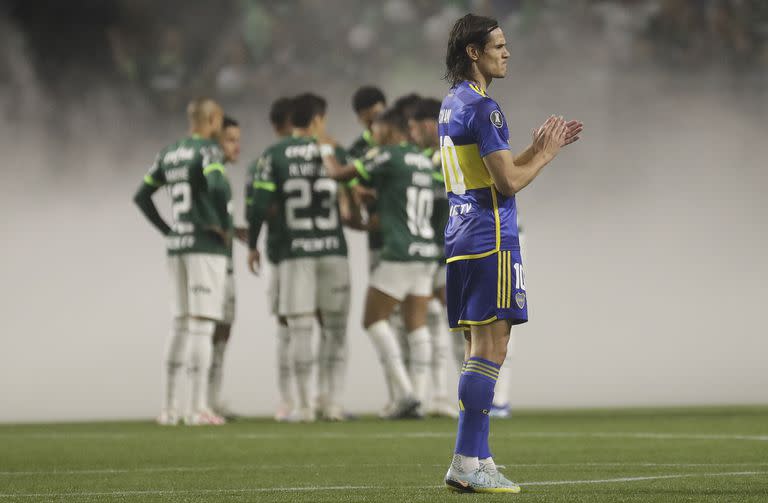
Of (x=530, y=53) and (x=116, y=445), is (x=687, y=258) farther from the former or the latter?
(x=116, y=445)

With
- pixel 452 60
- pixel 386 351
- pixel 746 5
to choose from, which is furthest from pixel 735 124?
pixel 452 60

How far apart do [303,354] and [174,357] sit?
2.63ft

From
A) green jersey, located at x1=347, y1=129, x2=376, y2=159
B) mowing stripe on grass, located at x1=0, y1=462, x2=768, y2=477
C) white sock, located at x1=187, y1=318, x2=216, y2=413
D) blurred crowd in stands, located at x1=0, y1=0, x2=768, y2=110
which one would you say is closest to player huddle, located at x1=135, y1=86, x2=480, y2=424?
white sock, located at x1=187, y1=318, x2=216, y2=413

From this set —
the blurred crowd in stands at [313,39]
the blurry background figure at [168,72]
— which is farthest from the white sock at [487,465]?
the blurry background figure at [168,72]

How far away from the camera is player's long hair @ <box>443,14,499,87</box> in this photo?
3.97 meters

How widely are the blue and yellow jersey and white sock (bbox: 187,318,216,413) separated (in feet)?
13.1

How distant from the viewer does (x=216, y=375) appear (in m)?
8.48

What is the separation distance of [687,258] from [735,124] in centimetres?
141

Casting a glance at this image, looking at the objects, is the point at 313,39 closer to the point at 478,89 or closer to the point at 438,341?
the point at 438,341

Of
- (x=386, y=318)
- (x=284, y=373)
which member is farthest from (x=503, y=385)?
(x=284, y=373)

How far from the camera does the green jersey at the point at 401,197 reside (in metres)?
7.85

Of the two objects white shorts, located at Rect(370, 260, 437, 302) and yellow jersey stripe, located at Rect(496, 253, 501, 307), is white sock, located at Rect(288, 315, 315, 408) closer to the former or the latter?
white shorts, located at Rect(370, 260, 437, 302)

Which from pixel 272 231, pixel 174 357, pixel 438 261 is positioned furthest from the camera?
pixel 438 261

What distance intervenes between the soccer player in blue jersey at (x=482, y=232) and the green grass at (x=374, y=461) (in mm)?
201
